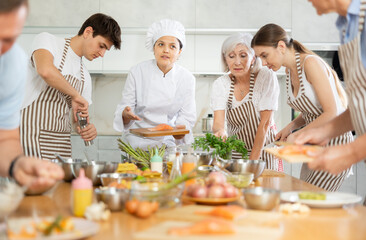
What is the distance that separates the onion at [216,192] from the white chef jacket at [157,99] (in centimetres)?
175

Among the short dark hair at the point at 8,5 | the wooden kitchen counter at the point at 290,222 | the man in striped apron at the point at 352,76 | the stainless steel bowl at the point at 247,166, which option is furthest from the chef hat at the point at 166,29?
the short dark hair at the point at 8,5

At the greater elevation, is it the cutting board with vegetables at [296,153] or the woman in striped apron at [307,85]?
the woman in striped apron at [307,85]

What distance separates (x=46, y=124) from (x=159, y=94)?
35.4 inches

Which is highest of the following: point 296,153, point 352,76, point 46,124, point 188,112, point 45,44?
point 45,44

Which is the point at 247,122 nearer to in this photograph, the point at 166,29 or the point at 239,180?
the point at 166,29

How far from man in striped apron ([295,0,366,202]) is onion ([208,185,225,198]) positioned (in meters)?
0.33

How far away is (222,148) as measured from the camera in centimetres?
249

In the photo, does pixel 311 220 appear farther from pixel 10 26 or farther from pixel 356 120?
pixel 10 26

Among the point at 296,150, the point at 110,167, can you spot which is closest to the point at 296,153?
the point at 296,150

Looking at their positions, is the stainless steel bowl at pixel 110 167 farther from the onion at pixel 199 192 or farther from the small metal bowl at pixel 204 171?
the onion at pixel 199 192

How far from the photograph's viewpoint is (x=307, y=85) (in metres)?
2.72

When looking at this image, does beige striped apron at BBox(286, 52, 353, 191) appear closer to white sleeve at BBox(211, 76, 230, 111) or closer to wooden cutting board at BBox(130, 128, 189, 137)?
white sleeve at BBox(211, 76, 230, 111)

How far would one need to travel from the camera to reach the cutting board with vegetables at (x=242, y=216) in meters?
1.32

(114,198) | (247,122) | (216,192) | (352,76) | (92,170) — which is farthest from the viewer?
(247,122)
